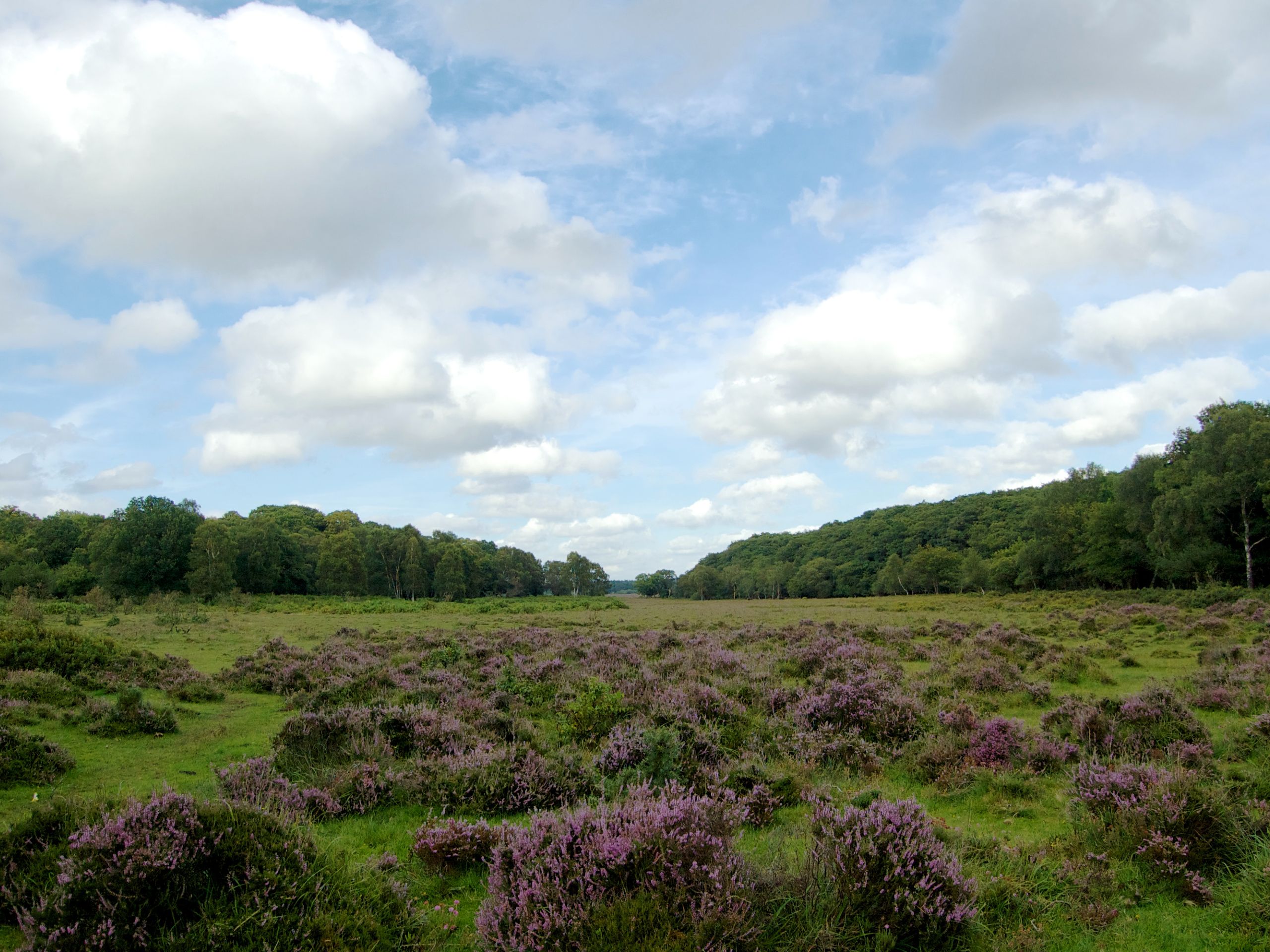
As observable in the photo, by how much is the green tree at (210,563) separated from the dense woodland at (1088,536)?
7474 cm

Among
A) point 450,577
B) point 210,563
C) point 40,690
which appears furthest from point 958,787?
point 450,577


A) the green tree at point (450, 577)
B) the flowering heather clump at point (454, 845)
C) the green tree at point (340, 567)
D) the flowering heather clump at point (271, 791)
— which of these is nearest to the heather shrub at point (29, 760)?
the flowering heather clump at point (271, 791)

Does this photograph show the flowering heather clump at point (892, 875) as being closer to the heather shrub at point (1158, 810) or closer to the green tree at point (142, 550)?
the heather shrub at point (1158, 810)

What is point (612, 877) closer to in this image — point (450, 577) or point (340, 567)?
point (340, 567)

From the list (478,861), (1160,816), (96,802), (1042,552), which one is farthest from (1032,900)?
(1042,552)

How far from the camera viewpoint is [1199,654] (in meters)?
17.5

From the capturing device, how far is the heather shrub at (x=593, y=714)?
10.1 metres

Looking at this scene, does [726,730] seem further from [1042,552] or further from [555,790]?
[1042,552]

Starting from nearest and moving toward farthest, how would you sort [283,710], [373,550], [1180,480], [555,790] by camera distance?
[555,790] → [283,710] → [1180,480] → [373,550]

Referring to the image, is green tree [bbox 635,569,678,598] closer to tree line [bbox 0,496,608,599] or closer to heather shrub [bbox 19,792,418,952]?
tree line [bbox 0,496,608,599]

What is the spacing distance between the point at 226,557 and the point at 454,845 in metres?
63.3

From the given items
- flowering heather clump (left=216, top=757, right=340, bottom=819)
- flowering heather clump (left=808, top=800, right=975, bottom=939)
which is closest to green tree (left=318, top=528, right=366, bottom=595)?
flowering heather clump (left=216, top=757, right=340, bottom=819)

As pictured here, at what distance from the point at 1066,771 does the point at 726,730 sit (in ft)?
14.9

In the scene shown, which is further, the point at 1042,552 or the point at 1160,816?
the point at 1042,552
